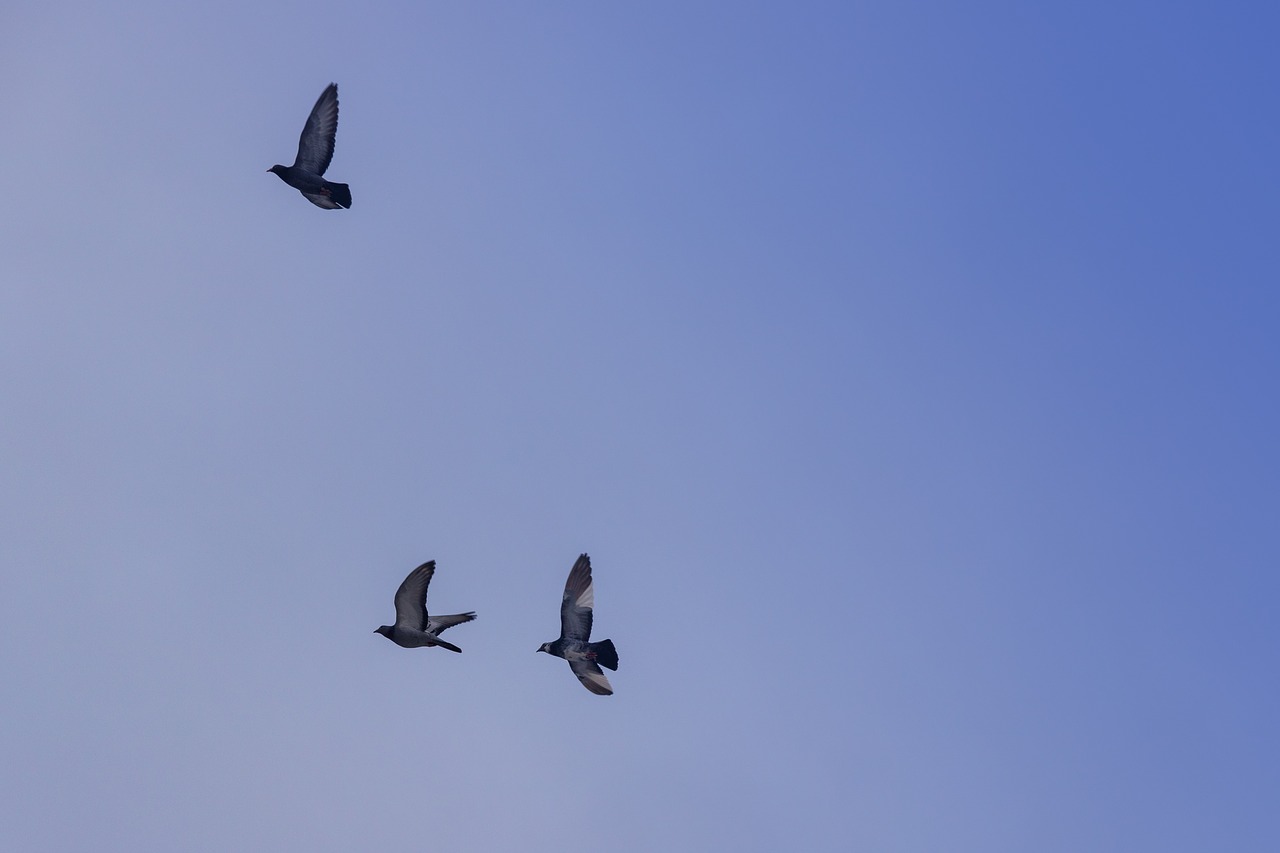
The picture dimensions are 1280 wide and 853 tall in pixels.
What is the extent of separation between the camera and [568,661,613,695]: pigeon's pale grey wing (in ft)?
124

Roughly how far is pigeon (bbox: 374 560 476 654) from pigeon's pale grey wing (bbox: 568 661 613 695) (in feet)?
13.4

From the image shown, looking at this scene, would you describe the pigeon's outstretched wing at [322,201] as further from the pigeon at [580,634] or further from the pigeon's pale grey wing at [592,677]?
the pigeon's pale grey wing at [592,677]

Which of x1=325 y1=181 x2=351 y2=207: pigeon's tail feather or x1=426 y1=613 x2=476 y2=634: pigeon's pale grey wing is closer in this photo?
x1=426 y1=613 x2=476 y2=634: pigeon's pale grey wing

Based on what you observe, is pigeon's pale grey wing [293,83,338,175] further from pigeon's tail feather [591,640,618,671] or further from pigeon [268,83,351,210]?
pigeon's tail feather [591,640,618,671]

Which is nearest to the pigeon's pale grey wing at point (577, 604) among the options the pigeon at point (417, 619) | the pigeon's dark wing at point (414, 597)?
the pigeon at point (417, 619)

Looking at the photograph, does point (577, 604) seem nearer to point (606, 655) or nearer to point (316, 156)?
point (606, 655)

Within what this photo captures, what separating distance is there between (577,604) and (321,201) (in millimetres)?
15826

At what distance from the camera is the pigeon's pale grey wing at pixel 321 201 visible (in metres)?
38.0

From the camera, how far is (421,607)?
3591cm

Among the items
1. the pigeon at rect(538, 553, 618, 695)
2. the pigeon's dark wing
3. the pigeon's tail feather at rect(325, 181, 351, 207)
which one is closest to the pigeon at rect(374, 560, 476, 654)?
the pigeon's dark wing

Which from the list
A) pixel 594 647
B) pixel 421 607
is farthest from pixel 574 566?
pixel 421 607

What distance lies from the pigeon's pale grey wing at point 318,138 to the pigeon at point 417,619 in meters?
13.0

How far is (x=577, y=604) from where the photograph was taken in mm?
38781

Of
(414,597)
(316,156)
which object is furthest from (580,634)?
(316,156)
